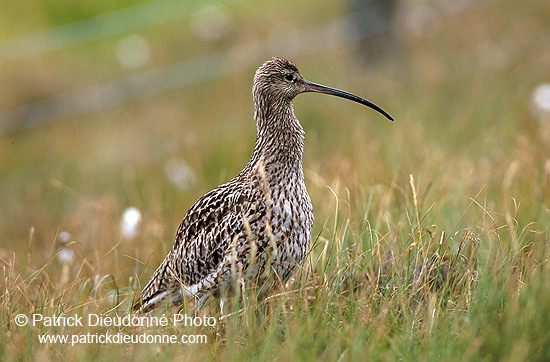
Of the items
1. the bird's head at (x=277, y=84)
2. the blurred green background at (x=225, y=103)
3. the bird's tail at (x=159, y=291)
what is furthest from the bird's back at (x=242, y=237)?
the blurred green background at (x=225, y=103)

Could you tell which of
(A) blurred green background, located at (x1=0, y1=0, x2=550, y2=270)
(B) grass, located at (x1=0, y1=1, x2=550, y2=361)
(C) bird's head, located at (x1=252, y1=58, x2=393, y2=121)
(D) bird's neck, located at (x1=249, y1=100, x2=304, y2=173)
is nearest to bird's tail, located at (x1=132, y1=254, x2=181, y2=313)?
(B) grass, located at (x1=0, y1=1, x2=550, y2=361)

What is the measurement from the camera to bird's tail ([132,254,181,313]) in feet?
15.1

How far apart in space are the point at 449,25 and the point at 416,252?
9.41 metres

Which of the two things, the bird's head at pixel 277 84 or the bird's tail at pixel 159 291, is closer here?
the bird's tail at pixel 159 291

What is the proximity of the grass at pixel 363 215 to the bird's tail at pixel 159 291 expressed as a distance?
0.35ft

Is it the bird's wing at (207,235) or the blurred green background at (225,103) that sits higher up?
the blurred green background at (225,103)

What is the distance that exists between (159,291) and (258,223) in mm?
698

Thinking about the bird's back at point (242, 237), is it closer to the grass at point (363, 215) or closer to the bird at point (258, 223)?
the bird at point (258, 223)

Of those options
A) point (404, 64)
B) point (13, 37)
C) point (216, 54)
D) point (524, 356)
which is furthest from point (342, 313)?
point (13, 37)

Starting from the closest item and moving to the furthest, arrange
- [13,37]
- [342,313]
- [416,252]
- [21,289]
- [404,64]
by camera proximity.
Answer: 1. [342,313]
2. [416,252]
3. [21,289]
4. [404,64]
5. [13,37]

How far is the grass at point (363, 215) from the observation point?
3480mm

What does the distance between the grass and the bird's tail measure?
0.35 ft

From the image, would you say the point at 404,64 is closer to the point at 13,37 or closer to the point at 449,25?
the point at 449,25

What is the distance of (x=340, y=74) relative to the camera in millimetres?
11289
